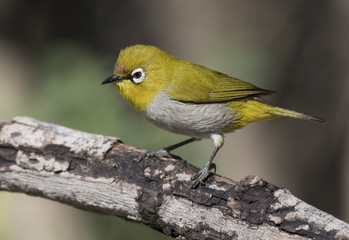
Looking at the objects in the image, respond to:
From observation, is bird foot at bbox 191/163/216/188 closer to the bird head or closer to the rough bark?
the rough bark

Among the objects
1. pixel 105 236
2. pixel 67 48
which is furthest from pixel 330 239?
pixel 67 48

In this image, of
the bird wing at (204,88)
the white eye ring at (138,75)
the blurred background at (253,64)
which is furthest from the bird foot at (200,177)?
the blurred background at (253,64)

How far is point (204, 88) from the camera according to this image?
16.8ft

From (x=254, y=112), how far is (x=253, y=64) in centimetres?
216

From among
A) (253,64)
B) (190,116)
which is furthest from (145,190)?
(253,64)

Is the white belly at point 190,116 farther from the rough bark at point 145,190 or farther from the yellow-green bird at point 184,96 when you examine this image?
the rough bark at point 145,190

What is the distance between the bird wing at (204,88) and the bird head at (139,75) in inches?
5.9

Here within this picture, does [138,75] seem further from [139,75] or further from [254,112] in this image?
[254,112]

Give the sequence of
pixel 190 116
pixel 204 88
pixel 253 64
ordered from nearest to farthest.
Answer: pixel 190 116, pixel 204 88, pixel 253 64

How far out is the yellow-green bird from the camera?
4840 mm

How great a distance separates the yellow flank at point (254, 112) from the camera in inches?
200

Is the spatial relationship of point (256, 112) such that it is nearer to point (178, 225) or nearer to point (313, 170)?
point (178, 225)

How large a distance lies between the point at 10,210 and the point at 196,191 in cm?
348

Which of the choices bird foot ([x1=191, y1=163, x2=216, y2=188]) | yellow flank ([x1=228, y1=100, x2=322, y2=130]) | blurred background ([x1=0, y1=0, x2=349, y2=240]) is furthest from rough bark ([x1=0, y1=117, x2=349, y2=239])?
blurred background ([x1=0, y1=0, x2=349, y2=240])
